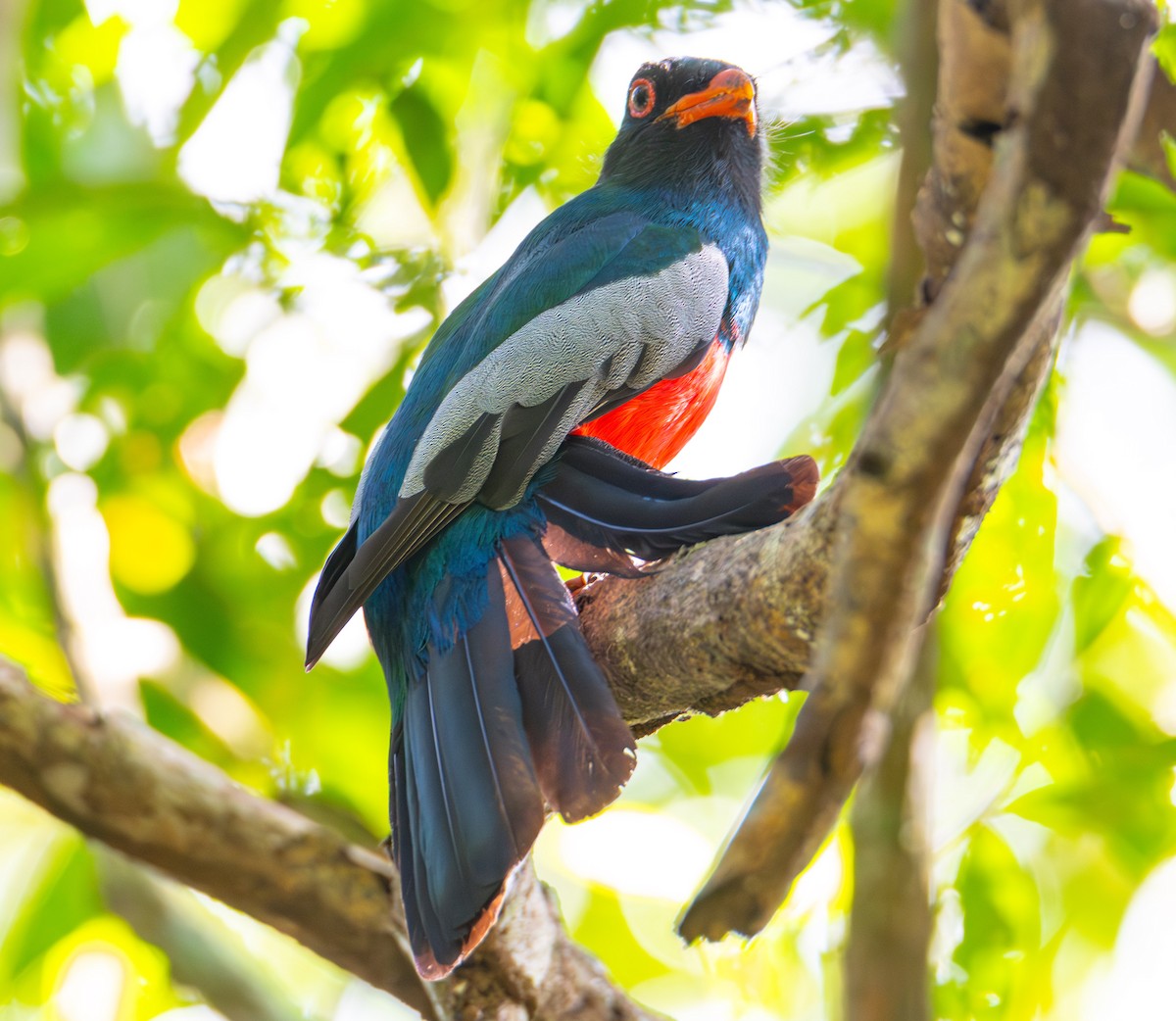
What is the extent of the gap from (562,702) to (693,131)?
2260mm

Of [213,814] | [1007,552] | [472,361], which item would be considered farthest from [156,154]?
[1007,552]

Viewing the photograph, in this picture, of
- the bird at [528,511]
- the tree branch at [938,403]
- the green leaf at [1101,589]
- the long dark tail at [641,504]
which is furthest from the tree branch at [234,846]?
the tree branch at [938,403]

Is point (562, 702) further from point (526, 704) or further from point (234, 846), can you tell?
point (234, 846)

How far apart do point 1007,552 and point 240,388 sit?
8.73ft

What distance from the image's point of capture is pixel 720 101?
426 cm

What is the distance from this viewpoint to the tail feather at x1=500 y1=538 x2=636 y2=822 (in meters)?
2.60

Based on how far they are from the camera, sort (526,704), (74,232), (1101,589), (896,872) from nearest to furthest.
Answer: (896,872), (526,704), (1101,589), (74,232)

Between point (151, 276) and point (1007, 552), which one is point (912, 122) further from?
point (151, 276)

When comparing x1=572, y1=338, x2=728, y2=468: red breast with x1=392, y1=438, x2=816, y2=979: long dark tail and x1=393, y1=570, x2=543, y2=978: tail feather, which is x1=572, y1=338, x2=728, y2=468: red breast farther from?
x1=393, y1=570, x2=543, y2=978: tail feather

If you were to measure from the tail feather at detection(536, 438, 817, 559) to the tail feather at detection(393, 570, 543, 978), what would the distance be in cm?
25

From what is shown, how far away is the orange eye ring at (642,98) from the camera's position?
14.5ft

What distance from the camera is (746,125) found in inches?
172

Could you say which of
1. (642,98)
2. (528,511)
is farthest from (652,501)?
(642,98)

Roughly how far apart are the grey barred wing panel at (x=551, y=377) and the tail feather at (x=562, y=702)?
0.64 feet
